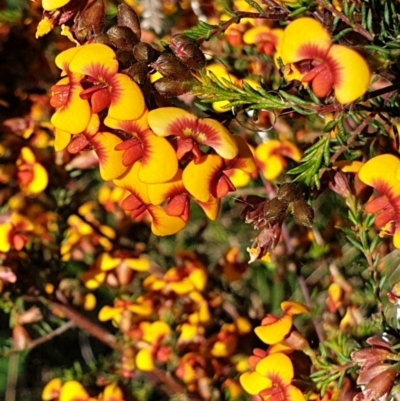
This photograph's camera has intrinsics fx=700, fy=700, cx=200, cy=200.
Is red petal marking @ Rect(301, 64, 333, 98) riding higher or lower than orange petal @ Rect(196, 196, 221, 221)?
higher

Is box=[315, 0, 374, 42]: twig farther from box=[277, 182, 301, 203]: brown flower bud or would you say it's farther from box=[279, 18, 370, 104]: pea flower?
box=[277, 182, 301, 203]: brown flower bud

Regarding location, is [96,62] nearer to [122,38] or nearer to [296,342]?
[122,38]

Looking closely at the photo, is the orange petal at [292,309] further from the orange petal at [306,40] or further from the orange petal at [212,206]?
the orange petal at [306,40]

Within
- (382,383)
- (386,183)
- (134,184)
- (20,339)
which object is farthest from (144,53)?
(20,339)

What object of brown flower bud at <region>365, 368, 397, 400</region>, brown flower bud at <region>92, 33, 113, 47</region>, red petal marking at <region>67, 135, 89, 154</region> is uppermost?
brown flower bud at <region>92, 33, 113, 47</region>

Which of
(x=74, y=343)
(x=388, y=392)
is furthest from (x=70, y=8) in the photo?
(x=74, y=343)

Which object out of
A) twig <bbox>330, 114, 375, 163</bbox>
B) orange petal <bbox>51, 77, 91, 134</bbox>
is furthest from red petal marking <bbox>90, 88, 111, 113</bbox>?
twig <bbox>330, 114, 375, 163</bbox>
